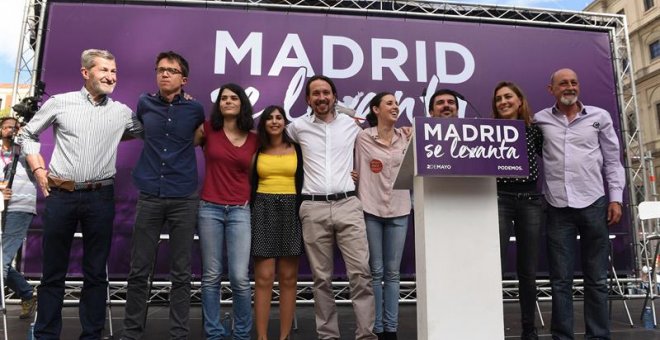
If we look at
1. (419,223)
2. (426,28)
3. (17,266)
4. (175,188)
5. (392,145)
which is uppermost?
(426,28)

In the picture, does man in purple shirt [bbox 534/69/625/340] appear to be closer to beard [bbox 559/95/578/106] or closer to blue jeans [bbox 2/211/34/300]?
beard [bbox 559/95/578/106]

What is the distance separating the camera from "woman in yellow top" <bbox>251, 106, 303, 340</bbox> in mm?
2701

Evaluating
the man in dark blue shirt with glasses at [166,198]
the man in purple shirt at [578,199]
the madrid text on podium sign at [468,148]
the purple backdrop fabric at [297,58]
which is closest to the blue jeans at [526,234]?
the man in purple shirt at [578,199]

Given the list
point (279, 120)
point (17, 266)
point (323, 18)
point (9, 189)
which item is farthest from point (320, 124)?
point (17, 266)

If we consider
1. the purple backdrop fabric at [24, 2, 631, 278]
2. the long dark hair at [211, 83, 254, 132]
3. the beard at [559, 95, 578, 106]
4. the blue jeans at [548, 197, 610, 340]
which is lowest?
the blue jeans at [548, 197, 610, 340]

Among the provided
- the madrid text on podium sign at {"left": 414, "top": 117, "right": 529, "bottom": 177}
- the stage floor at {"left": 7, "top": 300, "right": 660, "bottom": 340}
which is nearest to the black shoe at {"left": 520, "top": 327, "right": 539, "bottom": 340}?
the stage floor at {"left": 7, "top": 300, "right": 660, "bottom": 340}

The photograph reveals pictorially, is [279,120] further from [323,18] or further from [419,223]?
[323,18]

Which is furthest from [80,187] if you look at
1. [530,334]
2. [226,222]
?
[530,334]

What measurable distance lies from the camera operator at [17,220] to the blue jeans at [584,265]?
4.08 meters

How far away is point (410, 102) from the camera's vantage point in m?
5.17

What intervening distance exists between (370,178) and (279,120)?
69cm

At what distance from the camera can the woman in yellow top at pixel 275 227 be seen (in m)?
2.70

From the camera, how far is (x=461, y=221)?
185cm

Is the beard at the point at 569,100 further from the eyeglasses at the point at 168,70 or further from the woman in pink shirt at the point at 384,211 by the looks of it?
the eyeglasses at the point at 168,70
